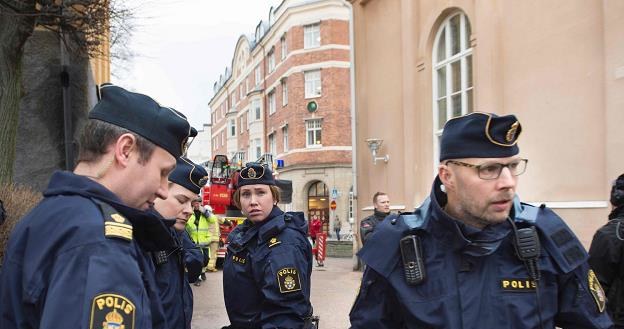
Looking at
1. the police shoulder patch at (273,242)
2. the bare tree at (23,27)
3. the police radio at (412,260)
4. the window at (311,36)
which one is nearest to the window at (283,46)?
the window at (311,36)

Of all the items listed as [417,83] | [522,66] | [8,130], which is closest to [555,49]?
[522,66]

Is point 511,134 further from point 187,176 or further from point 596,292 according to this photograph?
point 187,176

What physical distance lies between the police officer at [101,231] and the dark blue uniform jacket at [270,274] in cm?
137

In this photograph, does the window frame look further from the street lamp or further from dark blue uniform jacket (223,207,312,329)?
dark blue uniform jacket (223,207,312,329)

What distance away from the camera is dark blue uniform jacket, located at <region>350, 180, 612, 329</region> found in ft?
7.07

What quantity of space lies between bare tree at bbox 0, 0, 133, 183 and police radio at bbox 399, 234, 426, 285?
22.5ft

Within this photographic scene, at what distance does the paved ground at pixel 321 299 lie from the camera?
8336 millimetres

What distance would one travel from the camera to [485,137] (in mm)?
2305

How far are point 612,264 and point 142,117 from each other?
3.54m

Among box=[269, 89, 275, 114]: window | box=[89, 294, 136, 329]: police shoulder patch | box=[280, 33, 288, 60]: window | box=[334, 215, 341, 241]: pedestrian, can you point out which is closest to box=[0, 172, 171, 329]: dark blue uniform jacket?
box=[89, 294, 136, 329]: police shoulder patch

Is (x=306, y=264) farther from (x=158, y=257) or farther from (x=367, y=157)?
(x=367, y=157)

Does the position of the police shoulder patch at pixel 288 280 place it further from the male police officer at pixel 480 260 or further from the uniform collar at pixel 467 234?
the uniform collar at pixel 467 234

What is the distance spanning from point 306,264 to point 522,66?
21.9 ft

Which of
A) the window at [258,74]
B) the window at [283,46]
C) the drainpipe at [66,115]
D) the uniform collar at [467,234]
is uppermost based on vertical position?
the window at [283,46]
